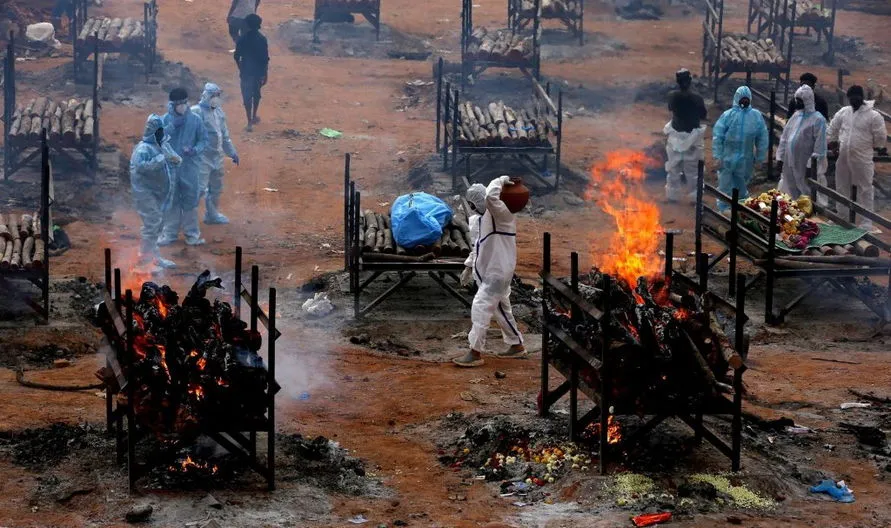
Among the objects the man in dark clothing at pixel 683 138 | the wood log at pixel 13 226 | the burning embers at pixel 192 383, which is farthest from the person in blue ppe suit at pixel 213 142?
the burning embers at pixel 192 383

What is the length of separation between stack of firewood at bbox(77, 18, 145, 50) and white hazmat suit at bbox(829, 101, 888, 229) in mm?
14081

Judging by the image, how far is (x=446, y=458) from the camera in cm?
1077

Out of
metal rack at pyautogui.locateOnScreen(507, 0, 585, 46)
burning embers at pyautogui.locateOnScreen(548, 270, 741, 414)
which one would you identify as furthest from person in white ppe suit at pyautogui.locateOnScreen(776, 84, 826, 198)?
burning embers at pyautogui.locateOnScreen(548, 270, 741, 414)

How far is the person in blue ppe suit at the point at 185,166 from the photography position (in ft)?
58.8

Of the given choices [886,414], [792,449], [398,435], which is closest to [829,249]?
[886,414]

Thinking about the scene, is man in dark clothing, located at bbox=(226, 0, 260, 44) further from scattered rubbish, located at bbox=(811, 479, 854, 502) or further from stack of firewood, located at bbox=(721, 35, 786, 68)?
scattered rubbish, located at bbox=(811, 479, 854, 502)

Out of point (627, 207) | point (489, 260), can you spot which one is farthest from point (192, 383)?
point (627, 207)

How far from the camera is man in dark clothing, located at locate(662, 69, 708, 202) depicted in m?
21.1

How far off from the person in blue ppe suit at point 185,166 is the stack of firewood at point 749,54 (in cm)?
1195

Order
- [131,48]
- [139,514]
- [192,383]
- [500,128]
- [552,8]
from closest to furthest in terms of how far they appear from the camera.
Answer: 1. [139,514]
2. [192,383]
3. [500,128]
4. [131,48]
5. [552,8]

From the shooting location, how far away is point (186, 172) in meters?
18.1

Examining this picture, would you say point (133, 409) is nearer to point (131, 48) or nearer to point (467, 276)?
point (467, 276)

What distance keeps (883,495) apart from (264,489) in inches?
178

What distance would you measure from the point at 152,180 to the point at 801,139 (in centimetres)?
926
